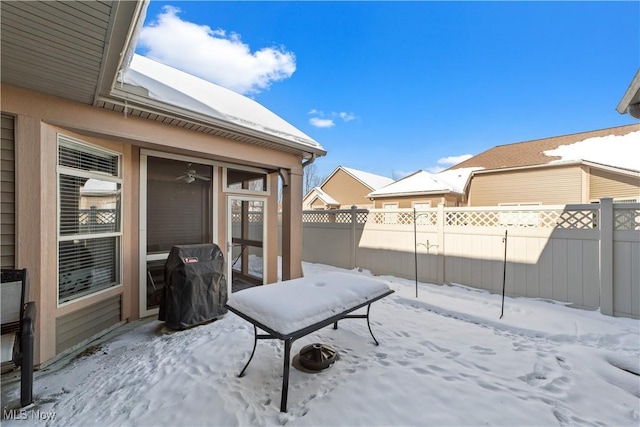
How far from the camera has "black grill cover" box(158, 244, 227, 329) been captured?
326cm

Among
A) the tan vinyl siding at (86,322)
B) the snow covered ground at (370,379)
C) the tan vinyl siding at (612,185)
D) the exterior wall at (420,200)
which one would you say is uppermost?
the tan vinyl siding at (612,185)

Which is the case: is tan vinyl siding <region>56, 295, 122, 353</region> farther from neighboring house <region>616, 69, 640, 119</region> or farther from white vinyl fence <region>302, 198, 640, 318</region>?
neighboring house <region>616, 69, 640, 119</region>

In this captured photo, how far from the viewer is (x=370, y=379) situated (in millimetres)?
2287

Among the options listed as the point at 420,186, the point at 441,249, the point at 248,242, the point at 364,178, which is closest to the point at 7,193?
the point at 248,242

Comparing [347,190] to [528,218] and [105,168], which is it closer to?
[528,218]

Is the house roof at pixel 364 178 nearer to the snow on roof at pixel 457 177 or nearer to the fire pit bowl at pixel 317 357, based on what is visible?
the snow on roof at pixel 457 177

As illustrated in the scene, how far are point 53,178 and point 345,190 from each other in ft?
52.0

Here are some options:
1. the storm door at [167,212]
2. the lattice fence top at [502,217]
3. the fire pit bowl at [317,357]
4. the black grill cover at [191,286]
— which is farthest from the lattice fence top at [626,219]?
the storm door at [167,212]

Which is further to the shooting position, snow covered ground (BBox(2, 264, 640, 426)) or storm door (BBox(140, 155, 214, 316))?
storm door (BBox(140, 155, 214, 316))

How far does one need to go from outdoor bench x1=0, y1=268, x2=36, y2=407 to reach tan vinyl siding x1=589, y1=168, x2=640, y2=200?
14.4 m

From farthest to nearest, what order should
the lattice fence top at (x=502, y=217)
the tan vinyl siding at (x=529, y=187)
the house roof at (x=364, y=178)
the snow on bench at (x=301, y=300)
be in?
the house roof at (x=364, y=178) < the tan vinyl siding at (x=529, y=187) < the lattice fence top at (x=502, y=217) < the snow on bench at (x=301, y=300)

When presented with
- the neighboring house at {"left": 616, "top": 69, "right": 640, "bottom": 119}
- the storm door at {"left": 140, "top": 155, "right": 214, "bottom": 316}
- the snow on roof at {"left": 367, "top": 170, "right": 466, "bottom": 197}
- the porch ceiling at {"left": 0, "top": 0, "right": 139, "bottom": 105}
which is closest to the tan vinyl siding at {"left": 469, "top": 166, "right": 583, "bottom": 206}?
the snow on roof at {"left": 367, "top": 170, "right": 466, "bottom": 197}

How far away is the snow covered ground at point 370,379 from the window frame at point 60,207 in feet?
2.11

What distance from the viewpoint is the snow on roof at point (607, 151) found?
8914 millimetres
